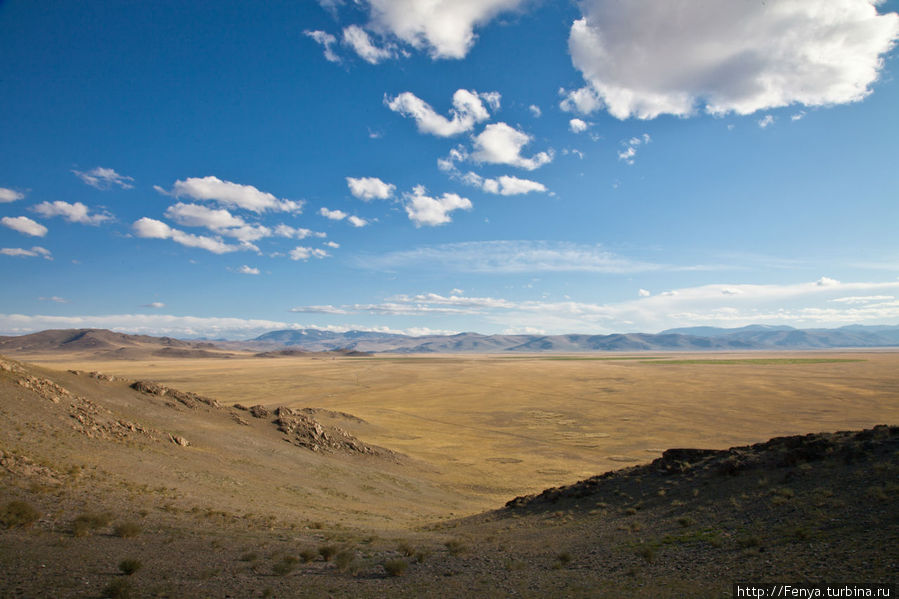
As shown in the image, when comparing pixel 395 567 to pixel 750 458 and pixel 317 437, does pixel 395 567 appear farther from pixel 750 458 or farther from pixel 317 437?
pixel 317 437

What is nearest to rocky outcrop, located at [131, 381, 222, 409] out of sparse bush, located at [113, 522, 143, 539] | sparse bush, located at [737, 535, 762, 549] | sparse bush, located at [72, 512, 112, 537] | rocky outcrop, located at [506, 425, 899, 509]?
sparse bush, located at [72, 512, 112, 537]

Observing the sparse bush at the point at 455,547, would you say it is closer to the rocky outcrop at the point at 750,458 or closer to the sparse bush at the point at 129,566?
the rocky outcrop at the point at 750,458

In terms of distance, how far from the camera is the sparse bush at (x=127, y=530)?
1105 centimetres

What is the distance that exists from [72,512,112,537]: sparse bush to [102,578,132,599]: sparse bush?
12.0 feet

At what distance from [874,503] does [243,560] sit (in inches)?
631

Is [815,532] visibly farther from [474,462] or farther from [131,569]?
[474,462]

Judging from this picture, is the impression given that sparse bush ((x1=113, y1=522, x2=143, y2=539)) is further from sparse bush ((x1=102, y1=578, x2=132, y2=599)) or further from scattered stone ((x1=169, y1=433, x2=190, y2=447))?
scattered stone ((x1=169, y1=433, x2=190, y2=447))

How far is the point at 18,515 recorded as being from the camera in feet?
35.1

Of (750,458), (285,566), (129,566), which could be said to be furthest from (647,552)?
(129,566)

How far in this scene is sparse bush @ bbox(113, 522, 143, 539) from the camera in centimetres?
1105

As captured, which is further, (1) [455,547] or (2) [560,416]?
(2) [560,416]

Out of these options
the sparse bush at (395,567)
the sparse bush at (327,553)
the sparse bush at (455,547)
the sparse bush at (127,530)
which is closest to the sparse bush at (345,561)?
the sparse bush at (327,553)

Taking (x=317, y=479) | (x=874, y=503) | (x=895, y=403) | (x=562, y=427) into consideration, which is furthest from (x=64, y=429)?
(x=895, y=403)

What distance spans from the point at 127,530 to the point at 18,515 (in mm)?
2641
